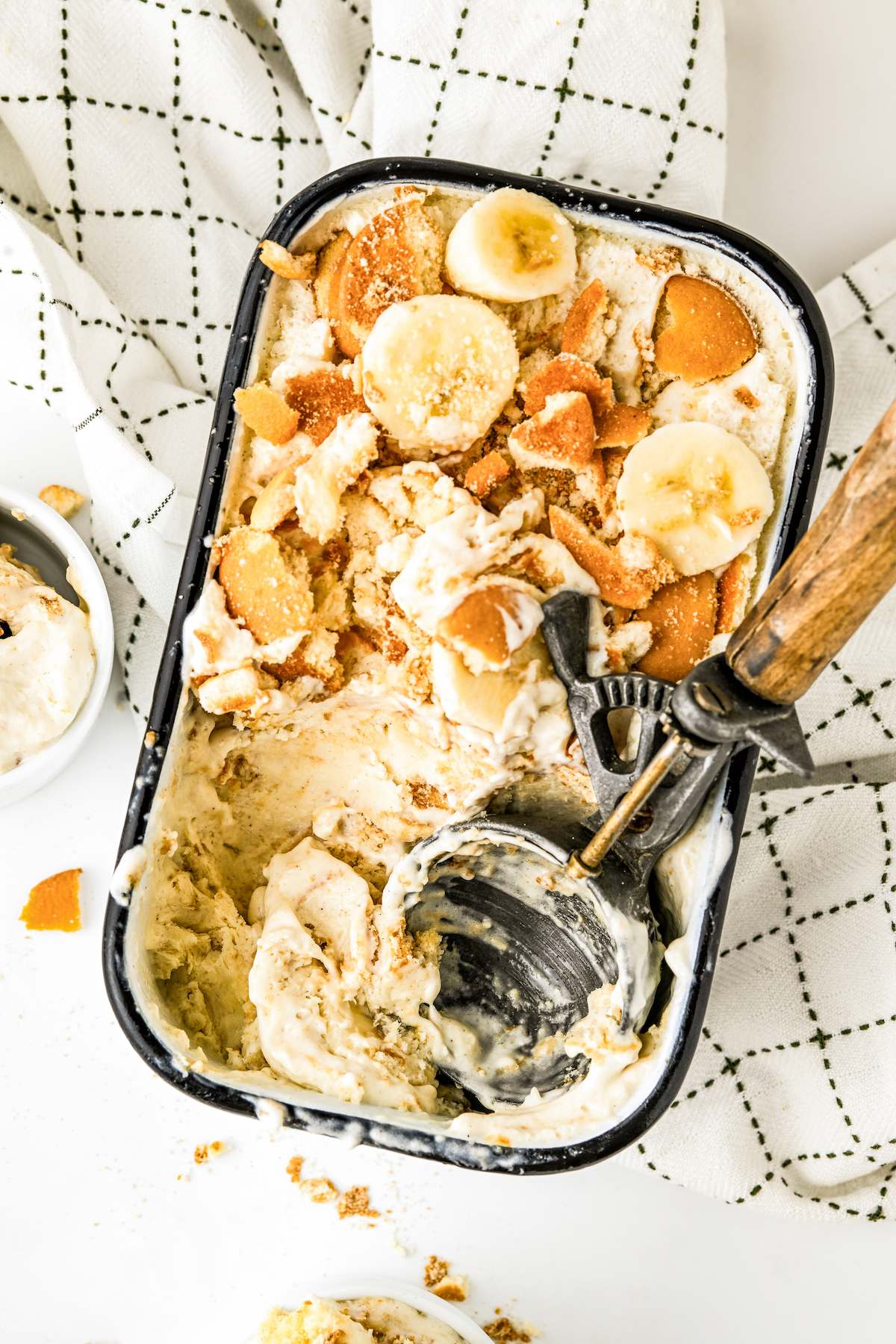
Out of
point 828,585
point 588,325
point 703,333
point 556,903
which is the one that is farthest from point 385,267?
point 556,903

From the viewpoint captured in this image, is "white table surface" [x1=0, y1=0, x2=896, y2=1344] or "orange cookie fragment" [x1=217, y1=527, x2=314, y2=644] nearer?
"orange cookie fragment" [x1=217, y1=527, x2=314, y2=644]

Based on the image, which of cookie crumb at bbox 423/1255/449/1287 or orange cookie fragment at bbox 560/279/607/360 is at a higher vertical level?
orange cookie fragment at bbox 560/279/607/360

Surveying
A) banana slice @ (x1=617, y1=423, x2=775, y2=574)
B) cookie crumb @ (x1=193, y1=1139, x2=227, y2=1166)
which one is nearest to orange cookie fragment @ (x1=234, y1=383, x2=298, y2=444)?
banana slice @ (x1=617, y1=423, x2=775, y2=574)

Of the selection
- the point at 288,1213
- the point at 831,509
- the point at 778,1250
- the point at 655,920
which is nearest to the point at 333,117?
the point at 831,509

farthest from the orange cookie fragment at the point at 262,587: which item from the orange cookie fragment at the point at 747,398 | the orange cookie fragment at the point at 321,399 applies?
the orange cookie fragment at the point at 747,398

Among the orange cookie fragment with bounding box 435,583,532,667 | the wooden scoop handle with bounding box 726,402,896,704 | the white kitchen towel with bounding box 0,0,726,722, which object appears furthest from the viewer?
the white kitchen towel with bounding box 0,0,726,722

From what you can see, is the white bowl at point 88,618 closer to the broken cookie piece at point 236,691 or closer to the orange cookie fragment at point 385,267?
the broken cookie piece at point 236,691

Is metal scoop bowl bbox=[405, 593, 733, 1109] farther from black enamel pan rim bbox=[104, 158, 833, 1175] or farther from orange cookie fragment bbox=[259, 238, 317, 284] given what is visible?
orange cookie fragment bbox=[259, 238, 317, 284]
